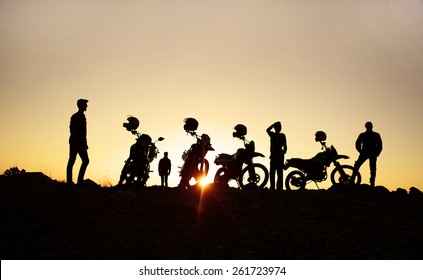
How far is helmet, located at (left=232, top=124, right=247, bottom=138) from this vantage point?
19.0m

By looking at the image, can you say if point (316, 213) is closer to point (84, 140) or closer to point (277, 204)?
point (277, 204)

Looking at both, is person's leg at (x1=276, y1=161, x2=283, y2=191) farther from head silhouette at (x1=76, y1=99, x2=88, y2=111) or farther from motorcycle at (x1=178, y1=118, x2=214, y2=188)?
head silhouette at (x1=76, y1=99, x2=88, y2=111)

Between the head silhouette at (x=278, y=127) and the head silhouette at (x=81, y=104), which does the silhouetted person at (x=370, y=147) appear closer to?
the head silhouette at (x=278, y=127)

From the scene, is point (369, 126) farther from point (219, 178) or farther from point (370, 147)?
point (219, 178)

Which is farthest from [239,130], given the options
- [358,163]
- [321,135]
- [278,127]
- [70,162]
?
[70,162]

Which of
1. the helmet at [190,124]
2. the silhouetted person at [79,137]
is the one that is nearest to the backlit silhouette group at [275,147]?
the silhouetted person at [79,137]

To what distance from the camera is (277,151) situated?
19.2 meters

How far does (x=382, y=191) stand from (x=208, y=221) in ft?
24.4

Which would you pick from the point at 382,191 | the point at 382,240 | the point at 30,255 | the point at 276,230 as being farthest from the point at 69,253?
the point at 382,191

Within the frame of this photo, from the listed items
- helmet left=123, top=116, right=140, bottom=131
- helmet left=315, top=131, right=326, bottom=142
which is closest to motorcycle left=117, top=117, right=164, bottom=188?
helmet left=123, top=116, right=140, bottom=131

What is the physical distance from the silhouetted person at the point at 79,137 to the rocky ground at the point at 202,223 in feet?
2.91

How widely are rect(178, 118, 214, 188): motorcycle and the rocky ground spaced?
30.5 inches

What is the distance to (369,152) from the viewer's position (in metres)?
19.6

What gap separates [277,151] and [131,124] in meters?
5.07
